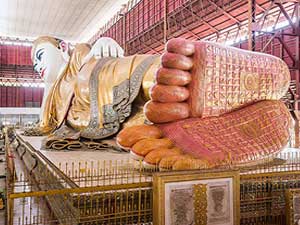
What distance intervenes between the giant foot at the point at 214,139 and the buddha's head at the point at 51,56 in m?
3.93

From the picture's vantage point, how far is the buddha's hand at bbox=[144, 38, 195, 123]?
2184 millimetres

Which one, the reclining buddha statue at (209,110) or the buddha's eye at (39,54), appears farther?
the buddha's eye at (39,54)

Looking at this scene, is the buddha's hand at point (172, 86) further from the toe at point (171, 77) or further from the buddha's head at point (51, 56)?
the buddha's head at point (51, 56)

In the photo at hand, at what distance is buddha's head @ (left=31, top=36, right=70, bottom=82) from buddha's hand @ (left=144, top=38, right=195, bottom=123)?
383cm

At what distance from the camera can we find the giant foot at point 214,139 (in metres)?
1.92

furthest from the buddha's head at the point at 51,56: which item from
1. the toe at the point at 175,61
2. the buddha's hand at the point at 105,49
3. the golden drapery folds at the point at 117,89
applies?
the toe at the point at 175,61

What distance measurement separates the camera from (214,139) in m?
2.12

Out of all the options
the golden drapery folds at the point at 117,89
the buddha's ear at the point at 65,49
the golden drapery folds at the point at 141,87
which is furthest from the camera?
the buddha's ear at the point at 65,49

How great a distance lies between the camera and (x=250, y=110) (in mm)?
2436

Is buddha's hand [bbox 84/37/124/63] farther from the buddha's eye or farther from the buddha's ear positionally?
the buddha's eye

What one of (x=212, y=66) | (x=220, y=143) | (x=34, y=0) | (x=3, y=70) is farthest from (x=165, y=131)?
(x=3, y=70)

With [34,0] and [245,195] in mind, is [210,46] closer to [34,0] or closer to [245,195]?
[245,195]

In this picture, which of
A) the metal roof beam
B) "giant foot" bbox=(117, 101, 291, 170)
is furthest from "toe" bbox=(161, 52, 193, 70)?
the metal roof beam

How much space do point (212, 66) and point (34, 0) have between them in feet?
27.9
